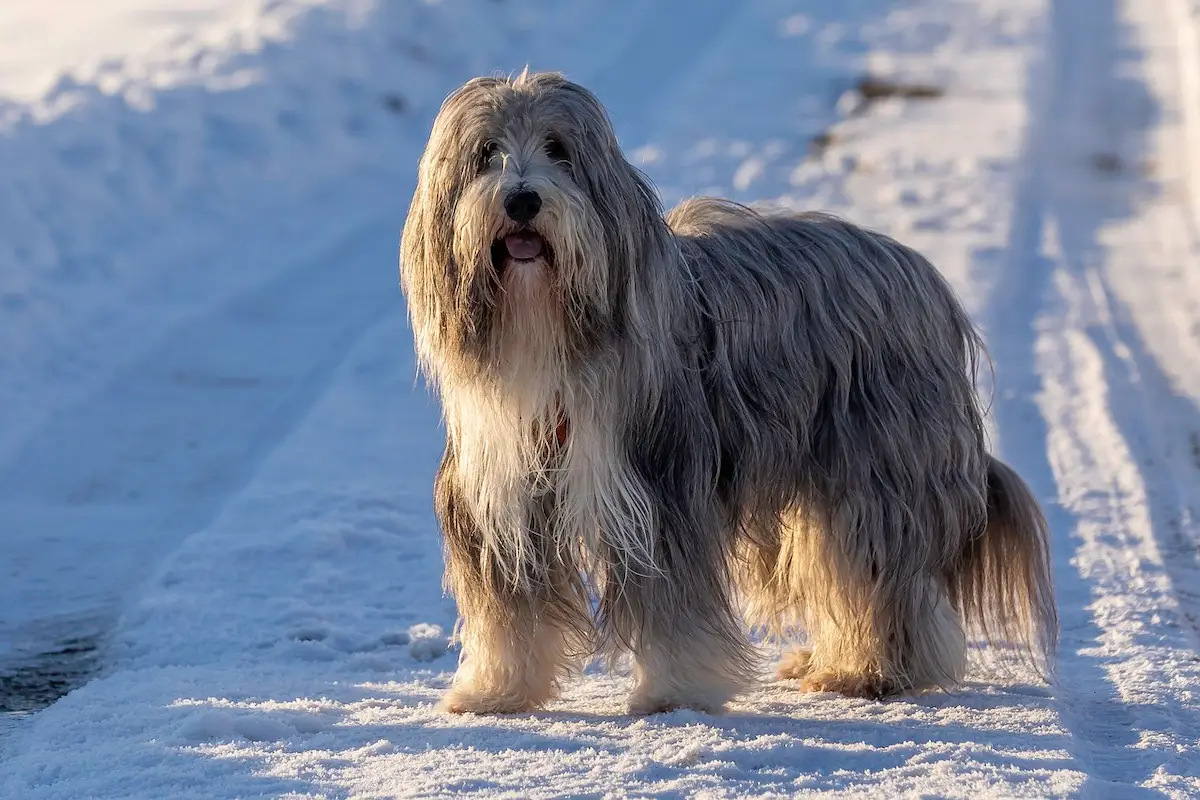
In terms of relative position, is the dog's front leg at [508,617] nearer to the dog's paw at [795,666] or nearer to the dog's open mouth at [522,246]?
the dog's open mouth at [522,246]

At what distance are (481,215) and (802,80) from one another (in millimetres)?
10555

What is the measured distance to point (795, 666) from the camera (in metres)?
5.29

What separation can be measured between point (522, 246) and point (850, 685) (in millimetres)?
1766

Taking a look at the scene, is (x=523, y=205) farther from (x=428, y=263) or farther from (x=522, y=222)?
(x=428, y=263)

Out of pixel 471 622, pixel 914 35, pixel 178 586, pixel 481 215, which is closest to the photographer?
pixel 481 215

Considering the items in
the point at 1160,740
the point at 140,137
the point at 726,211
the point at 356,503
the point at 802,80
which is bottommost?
the point at 1160,740

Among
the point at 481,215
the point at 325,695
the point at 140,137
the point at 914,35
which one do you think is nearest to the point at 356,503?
the point at 325,695

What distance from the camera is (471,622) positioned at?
4645mm

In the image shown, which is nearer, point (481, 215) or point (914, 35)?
point (481, 215)

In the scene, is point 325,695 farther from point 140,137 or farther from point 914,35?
point 914,35

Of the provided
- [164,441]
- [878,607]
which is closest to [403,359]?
[164,441]

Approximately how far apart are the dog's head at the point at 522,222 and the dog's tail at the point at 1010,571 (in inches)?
59.6

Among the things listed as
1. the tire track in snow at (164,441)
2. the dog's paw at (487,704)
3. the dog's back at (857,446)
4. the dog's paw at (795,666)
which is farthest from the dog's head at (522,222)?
the tire track in snow at (164,441)

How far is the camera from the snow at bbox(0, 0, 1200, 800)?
425cm
